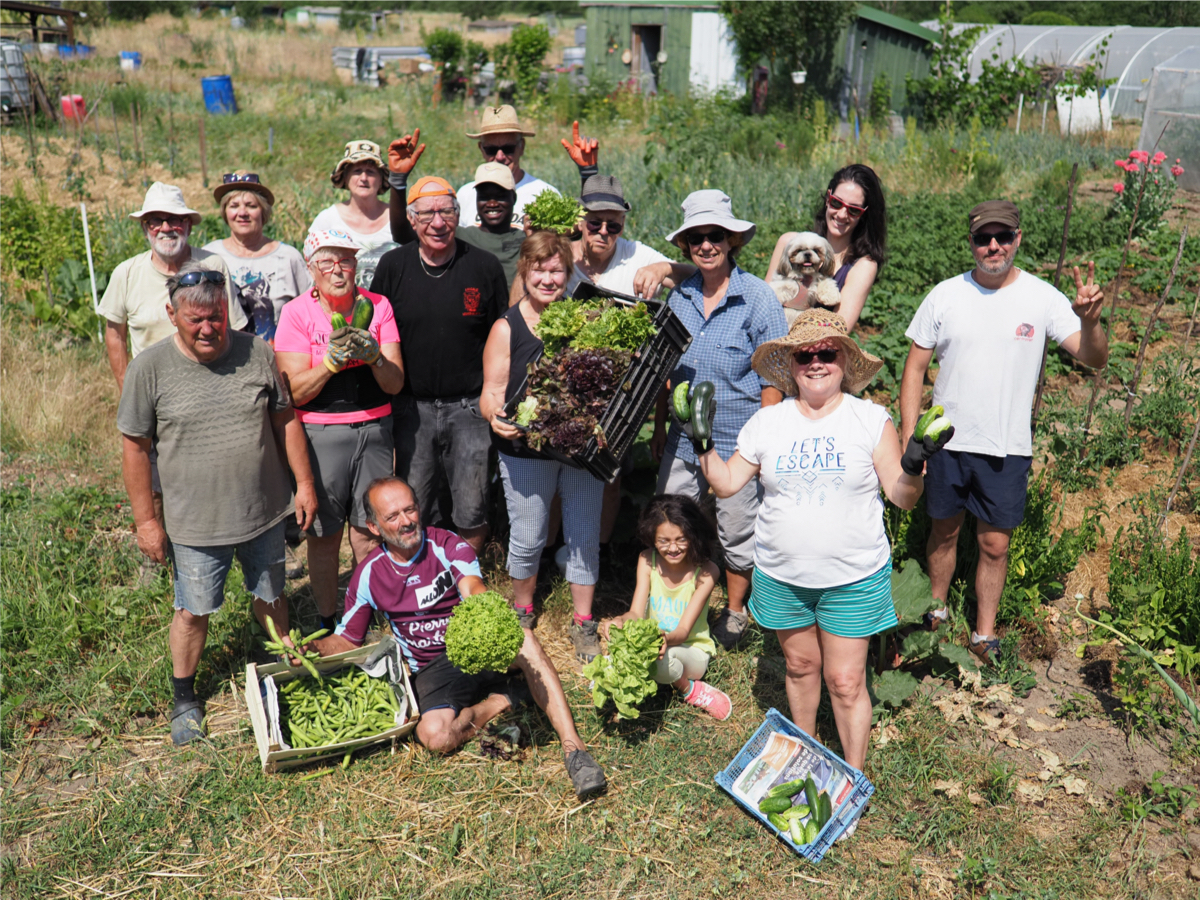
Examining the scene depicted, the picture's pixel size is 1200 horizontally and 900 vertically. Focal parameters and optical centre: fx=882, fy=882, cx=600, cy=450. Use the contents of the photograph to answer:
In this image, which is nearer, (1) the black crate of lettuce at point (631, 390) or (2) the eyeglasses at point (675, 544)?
(1) the black crate of lettuce at point (631, 390)

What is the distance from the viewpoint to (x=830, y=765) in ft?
12.5

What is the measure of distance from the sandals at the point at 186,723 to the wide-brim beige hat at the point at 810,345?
3.25 m

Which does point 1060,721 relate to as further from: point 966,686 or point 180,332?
point 180,332

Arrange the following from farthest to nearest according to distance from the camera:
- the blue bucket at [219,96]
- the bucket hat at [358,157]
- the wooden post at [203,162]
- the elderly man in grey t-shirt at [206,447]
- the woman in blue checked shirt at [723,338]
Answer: the blue bucket at [219,96] → the wooden post at [203,162] → the bucket hat at [358,157] → the woman in blue checked shirt at [723,338] → the elderly man in grey t-shirt at [206,447]

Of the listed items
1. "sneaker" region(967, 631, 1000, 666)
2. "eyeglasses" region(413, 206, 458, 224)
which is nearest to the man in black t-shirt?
"eyeglasses" region(413, 206, 458, 224)

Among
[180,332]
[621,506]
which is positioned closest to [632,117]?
[621,506]

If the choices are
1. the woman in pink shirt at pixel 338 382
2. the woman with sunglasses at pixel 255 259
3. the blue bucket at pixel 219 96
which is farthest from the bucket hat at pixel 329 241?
the blue bucket at pixel 219 96

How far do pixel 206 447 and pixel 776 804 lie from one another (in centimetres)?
298

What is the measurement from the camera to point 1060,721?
4340mm

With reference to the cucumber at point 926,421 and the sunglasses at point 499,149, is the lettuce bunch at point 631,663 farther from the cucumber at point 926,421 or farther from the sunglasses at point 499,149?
the sunglasses at point 499,149

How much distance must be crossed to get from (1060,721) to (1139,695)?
378 millimetres

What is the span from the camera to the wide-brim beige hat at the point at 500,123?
5.48m

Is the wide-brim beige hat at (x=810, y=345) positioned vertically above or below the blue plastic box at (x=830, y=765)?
above

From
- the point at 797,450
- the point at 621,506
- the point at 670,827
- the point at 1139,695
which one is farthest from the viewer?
the point at 621,506
